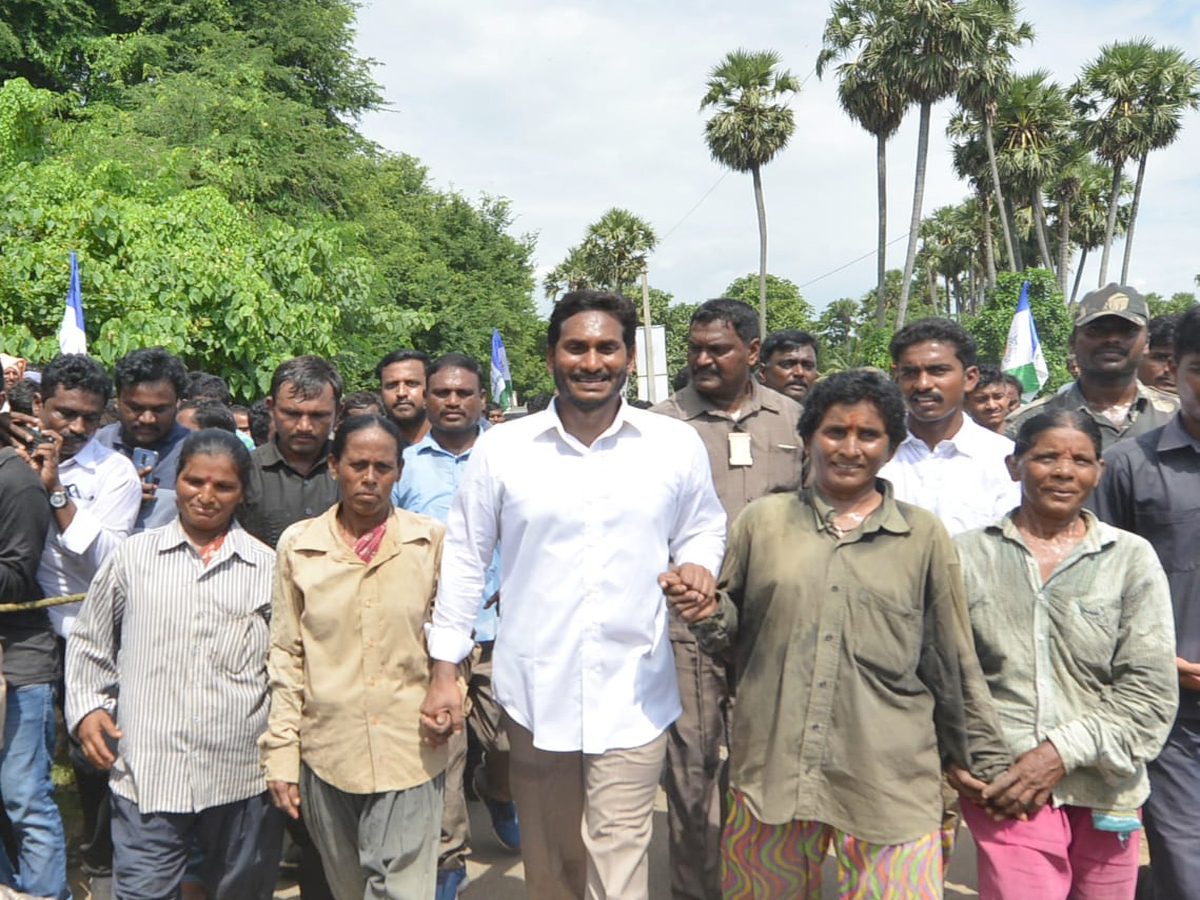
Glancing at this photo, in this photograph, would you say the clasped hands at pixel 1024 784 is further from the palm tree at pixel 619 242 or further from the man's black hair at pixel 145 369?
the palm tree at pixel 619 242

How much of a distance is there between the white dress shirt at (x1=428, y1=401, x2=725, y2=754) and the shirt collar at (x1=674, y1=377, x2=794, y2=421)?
0.99 meters

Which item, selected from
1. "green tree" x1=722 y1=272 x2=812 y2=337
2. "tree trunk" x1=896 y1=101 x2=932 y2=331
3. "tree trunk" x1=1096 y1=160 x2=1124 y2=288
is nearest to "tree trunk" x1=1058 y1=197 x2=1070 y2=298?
"tree trunk" x1=1096 y1=160 x2=1124 y2=288

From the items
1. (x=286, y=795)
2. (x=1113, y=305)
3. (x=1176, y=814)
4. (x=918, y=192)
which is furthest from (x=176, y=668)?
(x=918, y=192)

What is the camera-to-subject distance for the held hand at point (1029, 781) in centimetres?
260

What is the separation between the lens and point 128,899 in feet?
9.50

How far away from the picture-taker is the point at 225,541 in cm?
307

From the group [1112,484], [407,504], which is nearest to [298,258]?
[407,504]

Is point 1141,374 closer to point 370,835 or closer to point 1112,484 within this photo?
point 1112,484

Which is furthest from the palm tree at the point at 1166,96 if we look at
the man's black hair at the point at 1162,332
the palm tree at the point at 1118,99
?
the man's black hair at the point at 1162,332

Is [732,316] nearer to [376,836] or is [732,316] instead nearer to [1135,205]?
[376,836]

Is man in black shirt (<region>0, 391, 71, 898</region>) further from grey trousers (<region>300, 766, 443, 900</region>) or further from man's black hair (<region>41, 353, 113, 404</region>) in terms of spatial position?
grey trousers (<region>300, 766, 443, 900</region>)

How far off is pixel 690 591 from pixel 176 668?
5.09 ft

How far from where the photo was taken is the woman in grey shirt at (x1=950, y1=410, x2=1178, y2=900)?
8.54 ft

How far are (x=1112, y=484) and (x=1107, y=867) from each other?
1112 millimetres
